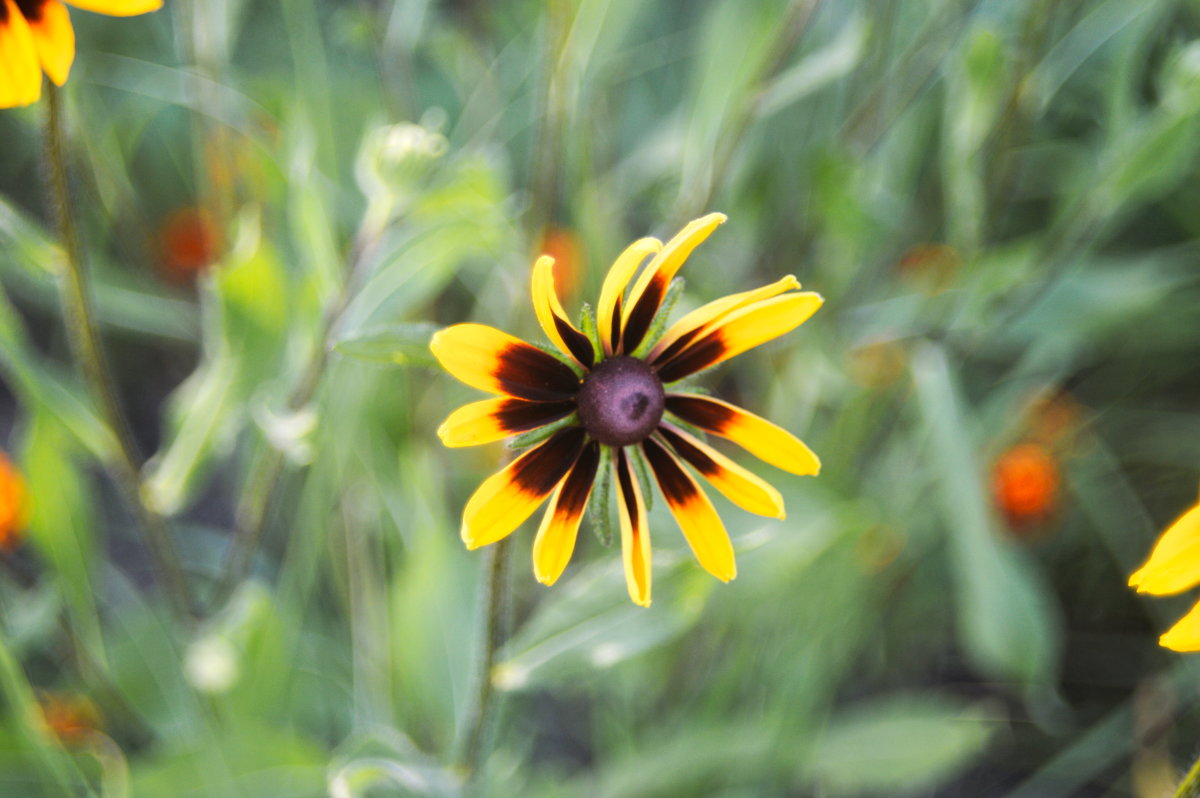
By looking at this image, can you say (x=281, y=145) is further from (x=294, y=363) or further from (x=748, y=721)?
(x=748, y=721)

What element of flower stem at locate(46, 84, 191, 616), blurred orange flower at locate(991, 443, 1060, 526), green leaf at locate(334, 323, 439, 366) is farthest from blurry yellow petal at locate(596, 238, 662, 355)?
blurred orange flower at locate(991, 443, 1060, 526)

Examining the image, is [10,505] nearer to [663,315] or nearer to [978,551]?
[663,315]

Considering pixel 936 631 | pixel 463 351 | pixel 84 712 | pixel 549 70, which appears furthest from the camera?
pixel 936 631

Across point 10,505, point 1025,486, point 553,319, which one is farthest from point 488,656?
point 1025,486

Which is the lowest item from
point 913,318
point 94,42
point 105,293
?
point 913,318

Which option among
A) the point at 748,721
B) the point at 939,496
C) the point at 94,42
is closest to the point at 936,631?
the point at 939,496

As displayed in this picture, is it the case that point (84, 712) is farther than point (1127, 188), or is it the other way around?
point (84, 712)

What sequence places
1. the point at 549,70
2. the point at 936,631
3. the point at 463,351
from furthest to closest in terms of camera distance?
the point at 936,631 → the point at 549,70 → the point at 463,351
